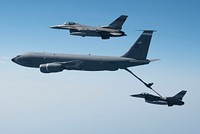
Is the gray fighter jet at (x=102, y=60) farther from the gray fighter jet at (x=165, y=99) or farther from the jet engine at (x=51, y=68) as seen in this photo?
the gray fighter jet at (x=165, y=99)

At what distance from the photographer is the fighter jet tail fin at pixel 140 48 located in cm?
8244

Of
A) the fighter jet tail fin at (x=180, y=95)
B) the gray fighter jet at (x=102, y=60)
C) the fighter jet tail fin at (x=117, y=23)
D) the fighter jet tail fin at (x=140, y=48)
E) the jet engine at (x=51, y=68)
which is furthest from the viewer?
the fighter jet tail fin at (x=180, y=95)

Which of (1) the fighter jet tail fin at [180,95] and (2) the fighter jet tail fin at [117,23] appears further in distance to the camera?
(1) the fighter jet tail fin at [180,95]

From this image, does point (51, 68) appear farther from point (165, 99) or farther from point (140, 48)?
point (165, 99)

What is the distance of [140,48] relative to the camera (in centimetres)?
8456

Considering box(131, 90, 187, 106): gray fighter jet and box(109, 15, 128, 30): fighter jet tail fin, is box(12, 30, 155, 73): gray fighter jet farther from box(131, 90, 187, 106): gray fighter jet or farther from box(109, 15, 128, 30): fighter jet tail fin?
box(131, 90, 187, 106): gray fighter jet

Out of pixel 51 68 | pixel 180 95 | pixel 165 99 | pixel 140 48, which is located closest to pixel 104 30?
pixel 140 48

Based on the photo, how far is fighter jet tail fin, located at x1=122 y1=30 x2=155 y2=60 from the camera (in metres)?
82.4

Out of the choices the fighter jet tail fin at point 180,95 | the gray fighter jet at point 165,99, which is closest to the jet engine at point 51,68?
the gray fighter jet at point 165,99

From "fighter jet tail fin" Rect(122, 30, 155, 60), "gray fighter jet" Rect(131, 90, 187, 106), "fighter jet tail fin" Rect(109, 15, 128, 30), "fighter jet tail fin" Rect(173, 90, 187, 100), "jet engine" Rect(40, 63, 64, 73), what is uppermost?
"fighter jet tail fin" Rect(109, 15, 128, 30)

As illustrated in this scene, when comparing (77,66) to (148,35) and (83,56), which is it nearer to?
(83,56)

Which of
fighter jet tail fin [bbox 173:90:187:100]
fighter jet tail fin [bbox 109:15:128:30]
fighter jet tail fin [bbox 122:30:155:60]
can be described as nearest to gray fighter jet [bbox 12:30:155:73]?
fighter jet tail fin [bbox 122:30:155:60]

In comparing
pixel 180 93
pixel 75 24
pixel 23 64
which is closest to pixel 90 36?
pixel 75 24

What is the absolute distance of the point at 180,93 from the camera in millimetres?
85812
